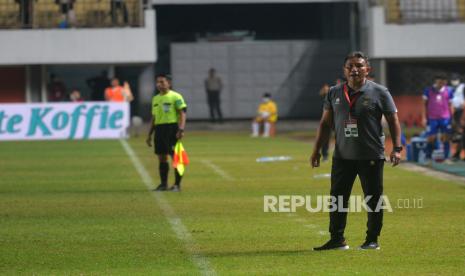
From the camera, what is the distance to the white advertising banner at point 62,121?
3916cm

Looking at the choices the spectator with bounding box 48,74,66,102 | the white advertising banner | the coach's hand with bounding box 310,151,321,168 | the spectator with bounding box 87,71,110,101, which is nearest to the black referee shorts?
the coach's hand with bounding box 310,151,321,168

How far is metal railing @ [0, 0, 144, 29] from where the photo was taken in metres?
44.5

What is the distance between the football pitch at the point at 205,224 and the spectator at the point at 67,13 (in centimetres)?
1726

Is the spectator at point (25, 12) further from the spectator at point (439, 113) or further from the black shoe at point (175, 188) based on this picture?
the black shoe at point (175, 188)

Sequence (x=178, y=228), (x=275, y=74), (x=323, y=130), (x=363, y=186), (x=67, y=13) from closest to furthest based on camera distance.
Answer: (x=363, y=186)
(x=323, y=130)
(x=178, y=228)
(x=67, y=13)
(x=275, y=74)

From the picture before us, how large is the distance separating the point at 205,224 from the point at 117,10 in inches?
1208

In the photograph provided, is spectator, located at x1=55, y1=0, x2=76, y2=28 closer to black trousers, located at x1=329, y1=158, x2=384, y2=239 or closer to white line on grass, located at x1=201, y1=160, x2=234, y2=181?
white line on grass, located at x1=201, y1=160, x2=234, y2=181

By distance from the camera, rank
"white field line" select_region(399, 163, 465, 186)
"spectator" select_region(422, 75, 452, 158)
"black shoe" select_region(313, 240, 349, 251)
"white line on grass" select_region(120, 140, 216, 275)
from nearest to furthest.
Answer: "white line on grass" select_region(120, 140, 216, 275), "black shoe" select_region(313, 240, 349, 251), "white field line" select_region(399, 163, 465, 186), "spectator" select_region(422, 75, 452, 158)

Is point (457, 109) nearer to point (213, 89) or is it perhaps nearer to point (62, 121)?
point (62, 121)

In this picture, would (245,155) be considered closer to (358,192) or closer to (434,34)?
(358,192)

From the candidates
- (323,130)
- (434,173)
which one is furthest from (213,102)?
(323,130)

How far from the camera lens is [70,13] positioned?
146ft

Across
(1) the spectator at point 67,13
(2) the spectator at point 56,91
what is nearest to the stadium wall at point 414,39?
(1) the spectator at point 67,13

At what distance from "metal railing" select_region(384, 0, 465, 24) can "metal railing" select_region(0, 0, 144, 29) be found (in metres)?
8.47
